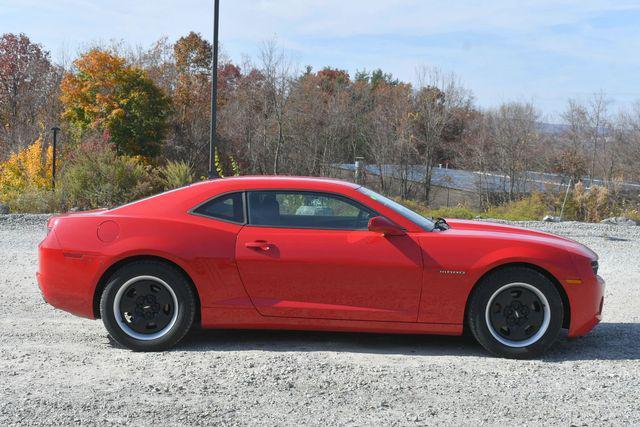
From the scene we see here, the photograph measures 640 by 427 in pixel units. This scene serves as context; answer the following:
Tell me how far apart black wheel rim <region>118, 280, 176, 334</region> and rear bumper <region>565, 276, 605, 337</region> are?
311 centimetres

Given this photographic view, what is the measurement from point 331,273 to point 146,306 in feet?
4.88

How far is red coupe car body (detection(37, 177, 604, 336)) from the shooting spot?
524cm

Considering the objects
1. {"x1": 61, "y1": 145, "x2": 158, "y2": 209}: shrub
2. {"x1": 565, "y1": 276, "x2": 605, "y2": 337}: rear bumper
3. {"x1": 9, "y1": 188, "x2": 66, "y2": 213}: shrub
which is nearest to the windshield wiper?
{"x1": 565, "y1": 276, "x2": 605, "y2": 337}: rear bumper

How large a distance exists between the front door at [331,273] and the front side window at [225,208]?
0.21 metres

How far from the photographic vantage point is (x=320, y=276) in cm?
525

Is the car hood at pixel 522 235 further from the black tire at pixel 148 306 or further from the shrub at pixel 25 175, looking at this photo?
the shrub at pixel 25 175

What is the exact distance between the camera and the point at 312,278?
526 centimetres

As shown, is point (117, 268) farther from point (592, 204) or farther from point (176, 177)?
point (592, 204)

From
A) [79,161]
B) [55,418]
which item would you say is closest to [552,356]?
[55,418]

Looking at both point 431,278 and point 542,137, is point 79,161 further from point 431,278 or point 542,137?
point 542,137

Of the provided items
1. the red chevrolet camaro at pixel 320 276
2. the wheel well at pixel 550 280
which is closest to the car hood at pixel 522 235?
the red chevrolet camaro at pixel 320 276

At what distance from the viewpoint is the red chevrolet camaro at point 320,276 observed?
17.2ft

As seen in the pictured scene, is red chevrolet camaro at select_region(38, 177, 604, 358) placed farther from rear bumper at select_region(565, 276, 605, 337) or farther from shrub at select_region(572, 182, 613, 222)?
shrub at select_region(572, 182, 613, 222)

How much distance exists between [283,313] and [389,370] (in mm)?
972
